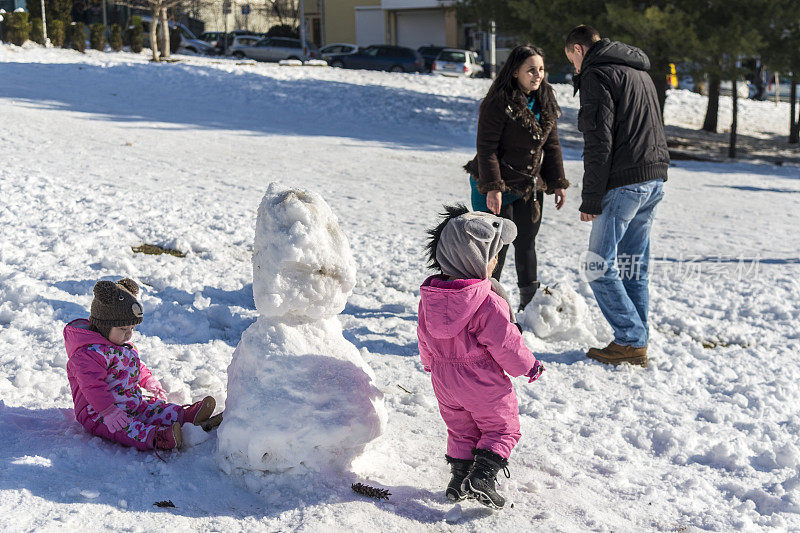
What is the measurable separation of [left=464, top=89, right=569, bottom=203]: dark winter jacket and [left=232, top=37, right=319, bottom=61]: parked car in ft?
99.9

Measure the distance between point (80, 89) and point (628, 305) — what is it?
16338 millimetres

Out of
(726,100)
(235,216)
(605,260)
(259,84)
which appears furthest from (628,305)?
(726,100)

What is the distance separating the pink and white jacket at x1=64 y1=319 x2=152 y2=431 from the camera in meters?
2.96

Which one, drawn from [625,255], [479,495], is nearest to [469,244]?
[479,495]

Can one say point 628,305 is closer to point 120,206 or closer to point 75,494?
point 75,494

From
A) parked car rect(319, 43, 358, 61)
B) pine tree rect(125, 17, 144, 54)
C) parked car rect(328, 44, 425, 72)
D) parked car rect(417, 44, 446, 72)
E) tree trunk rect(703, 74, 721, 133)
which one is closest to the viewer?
tree trunk rect(703, 74, 721, 133)

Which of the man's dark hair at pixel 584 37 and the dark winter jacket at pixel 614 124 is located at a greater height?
the man's dark hair at pixel 584 37

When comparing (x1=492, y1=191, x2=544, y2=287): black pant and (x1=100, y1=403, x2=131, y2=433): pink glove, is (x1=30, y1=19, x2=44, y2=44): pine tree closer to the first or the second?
(x1=492, y1=191, x2=544, y2=287): black pant

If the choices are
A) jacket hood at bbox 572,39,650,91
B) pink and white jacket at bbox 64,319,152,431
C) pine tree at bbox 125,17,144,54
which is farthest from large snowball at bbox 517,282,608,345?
pine tree at bbox 125,17,144,54

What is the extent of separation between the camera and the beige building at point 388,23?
43406 millimetres

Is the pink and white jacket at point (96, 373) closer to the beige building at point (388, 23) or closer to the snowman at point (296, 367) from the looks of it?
the snowman at point (296, 367)

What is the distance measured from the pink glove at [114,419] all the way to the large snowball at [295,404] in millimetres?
455

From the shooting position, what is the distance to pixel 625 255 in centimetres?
437

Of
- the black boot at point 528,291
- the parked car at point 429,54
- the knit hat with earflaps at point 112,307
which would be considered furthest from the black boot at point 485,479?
the parked car at point 429,54
